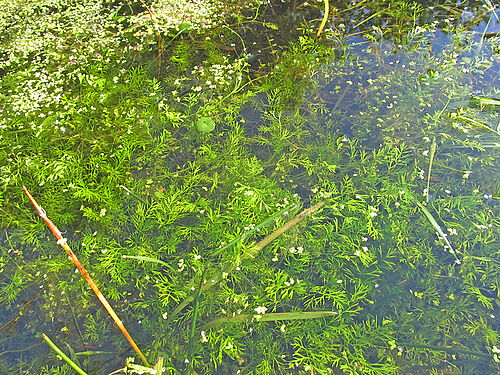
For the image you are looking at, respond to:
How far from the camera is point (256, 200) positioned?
7.50 feet

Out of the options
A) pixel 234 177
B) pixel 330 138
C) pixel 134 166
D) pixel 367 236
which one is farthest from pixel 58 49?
pixel 367 236

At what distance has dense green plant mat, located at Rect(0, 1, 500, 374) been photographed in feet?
6.38

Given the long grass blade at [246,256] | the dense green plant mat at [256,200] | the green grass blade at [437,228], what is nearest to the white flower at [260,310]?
the dense green plant mat at [256,200]

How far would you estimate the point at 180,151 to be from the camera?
266 cm

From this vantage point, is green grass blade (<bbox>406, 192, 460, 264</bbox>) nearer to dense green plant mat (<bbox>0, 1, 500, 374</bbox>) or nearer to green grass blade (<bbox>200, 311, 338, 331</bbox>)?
dense green plant mat (<bbox>0, 1, 500, 374</bbox>)

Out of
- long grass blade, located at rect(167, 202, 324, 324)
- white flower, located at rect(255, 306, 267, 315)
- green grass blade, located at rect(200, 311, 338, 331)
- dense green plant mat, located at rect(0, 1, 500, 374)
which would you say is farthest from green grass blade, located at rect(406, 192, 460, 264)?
white flower, located at rect(255, 306, 267, 315)

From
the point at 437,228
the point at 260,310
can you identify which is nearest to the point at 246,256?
the point at 260,310

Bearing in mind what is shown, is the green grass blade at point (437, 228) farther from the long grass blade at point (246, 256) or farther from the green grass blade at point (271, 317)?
the green grass blade at point (271, 317)

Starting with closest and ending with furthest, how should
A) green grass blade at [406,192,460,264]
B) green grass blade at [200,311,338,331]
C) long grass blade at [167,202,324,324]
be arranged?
green grass blade at [200,311,338,331] < long grass blade at [167,202,324,324] < green grass blade at [406,192,460,264]

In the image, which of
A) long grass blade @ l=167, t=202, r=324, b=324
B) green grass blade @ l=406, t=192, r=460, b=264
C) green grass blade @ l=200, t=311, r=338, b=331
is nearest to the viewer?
green grass blade @ l=200, t=311, r=338, b=331

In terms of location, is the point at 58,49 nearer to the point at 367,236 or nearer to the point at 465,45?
the point at 367,236

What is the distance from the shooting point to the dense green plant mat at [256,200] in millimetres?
1945

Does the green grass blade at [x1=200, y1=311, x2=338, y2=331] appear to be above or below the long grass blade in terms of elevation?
below

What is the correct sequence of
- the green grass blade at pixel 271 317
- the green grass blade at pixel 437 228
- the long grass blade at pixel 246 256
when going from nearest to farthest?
the green grass blade at pixel 271 317 → the long grass blade at pixel 246 256 → the green grass blade at pixel 437 228
